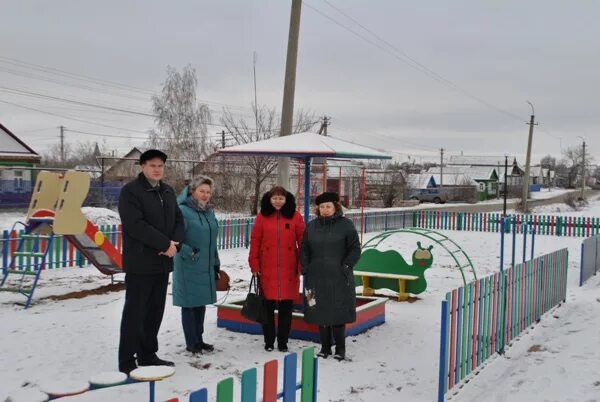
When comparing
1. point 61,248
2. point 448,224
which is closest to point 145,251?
point 61,248

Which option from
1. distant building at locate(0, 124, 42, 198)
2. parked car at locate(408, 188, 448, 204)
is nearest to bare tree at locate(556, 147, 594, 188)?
parked car at locate(408, 188, 448, 204)

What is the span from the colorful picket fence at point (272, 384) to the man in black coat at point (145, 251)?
185 centimetres

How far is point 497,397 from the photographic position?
4.73 meters

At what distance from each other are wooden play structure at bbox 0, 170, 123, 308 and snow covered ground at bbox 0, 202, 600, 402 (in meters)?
0.56

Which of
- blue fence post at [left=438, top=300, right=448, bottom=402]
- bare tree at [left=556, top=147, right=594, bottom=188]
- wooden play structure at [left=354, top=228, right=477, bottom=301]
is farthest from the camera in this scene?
bare tree at [left=556, top=147, right=594, bottom=188]

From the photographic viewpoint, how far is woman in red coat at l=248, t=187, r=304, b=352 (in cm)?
569

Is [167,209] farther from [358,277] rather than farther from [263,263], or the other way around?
[358,277]

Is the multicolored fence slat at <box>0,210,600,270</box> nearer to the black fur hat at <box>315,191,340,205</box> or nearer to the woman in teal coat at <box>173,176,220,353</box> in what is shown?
the woman in teal coat at <box>173,176,220,353</box>

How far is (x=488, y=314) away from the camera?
556 centimetres

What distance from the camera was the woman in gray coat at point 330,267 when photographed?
18.1ft

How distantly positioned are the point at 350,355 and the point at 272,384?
289 cm

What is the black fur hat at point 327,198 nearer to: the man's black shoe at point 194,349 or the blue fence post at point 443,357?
the blue fence post at point 443,357

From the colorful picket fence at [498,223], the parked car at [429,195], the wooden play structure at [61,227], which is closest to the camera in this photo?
the wooden play structure at [61,227]

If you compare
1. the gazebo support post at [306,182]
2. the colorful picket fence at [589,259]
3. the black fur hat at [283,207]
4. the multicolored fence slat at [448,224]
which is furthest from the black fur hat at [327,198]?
the multicolored fence slat at [448,224]
